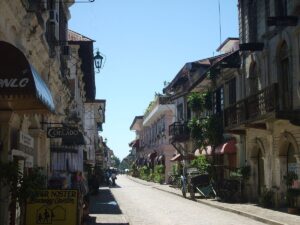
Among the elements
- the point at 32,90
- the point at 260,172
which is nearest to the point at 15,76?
the point at 32,90

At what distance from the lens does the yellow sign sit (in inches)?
433

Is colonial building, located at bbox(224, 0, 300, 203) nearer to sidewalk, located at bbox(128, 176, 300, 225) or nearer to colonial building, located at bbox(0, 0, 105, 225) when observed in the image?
sidewalk, located at bbox(128, 176, 300, 225)

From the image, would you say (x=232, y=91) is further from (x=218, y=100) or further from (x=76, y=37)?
(x=76, y=37)

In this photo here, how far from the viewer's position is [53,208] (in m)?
11.2

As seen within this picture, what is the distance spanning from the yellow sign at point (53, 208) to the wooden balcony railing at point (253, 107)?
40.1ft

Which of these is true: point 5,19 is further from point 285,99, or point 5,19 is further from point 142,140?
point 142,140

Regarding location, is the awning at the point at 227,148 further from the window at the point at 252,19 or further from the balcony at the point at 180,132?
the balcony at the point at 180,132

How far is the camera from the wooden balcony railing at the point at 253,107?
2209 cm

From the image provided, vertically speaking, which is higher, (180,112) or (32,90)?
(180,112)

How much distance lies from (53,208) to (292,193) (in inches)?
478

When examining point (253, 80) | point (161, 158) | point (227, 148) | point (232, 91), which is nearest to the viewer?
point (253, 80)

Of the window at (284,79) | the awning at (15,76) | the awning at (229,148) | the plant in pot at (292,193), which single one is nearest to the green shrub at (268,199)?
the plant in pot at (292,193)

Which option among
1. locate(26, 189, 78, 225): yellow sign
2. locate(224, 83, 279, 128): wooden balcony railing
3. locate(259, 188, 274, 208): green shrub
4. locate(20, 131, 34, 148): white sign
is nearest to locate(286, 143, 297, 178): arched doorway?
locate(259, 188, 274, 208): green shrub

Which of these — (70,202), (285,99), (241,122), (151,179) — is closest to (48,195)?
(70,202)
